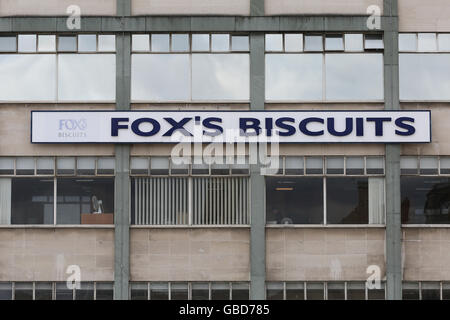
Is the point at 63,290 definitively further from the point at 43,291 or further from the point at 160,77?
the point at 160,77

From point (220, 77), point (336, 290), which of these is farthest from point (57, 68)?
point (336, 290)

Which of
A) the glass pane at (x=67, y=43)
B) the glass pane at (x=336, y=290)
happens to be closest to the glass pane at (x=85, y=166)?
the glass pane at (x=67, y=43)

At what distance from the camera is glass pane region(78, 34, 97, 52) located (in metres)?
30.0

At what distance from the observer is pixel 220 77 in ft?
98.0

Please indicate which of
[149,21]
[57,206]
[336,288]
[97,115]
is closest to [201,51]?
[149,21]

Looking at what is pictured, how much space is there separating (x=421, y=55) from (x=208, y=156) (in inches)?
321

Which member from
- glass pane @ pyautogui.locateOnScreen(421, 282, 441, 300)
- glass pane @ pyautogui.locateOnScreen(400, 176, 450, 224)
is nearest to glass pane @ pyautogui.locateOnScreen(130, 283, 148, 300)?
glass pane @ pyautogui.locateOnScreen(400, 176, 450, 224)

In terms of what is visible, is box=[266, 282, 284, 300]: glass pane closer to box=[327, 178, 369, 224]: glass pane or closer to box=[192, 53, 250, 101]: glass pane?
box=[327, 178, 369, 224]: glass pane

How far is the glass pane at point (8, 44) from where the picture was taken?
98.6 ft

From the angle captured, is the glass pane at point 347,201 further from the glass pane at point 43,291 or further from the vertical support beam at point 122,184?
the glass pane at point 43,291

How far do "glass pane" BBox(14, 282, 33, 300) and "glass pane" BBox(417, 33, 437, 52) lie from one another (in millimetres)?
15615

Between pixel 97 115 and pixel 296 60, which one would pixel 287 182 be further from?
pixel 97 115

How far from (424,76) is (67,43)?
1245 cm

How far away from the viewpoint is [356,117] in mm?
29281
